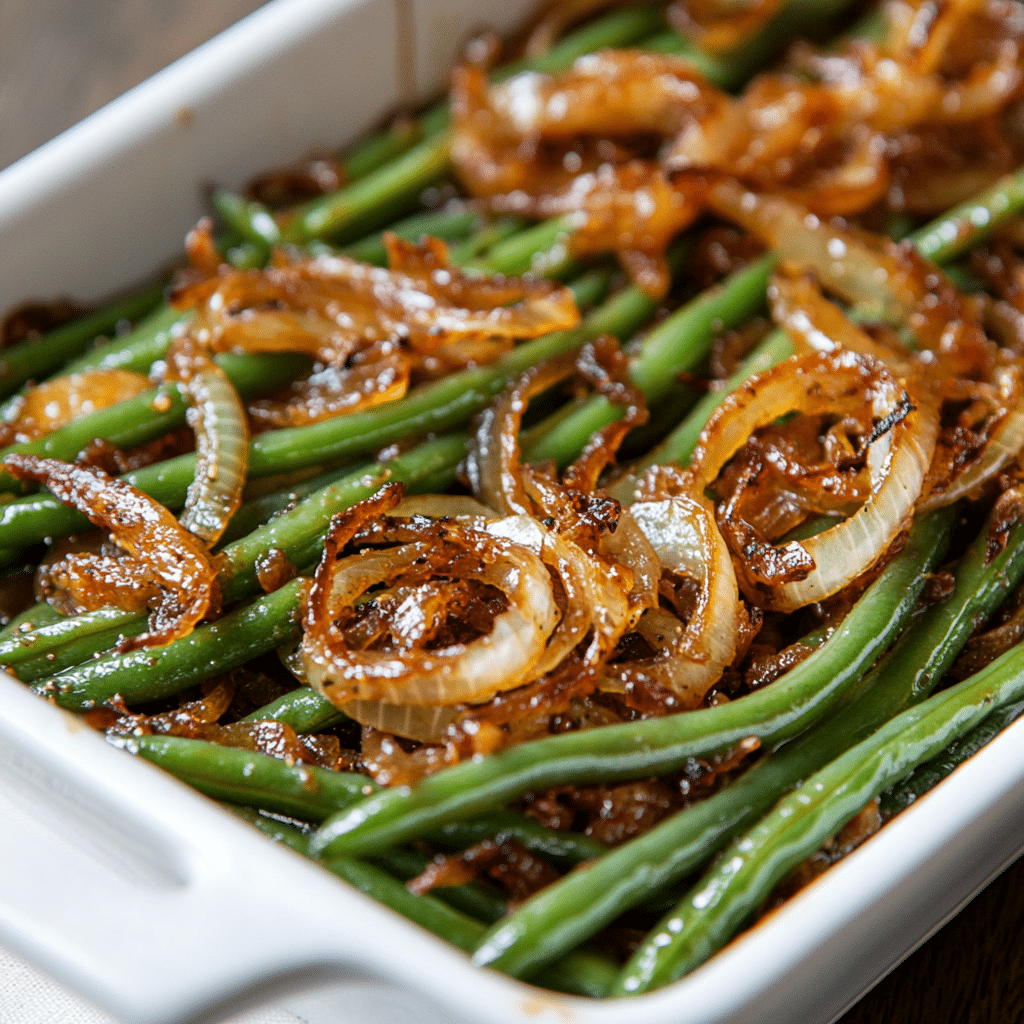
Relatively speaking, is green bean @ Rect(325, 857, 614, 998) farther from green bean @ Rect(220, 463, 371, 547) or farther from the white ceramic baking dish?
green bean @ Rect(220, 463, 371, 547)

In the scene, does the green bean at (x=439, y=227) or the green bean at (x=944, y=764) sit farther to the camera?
the green bean at (x=439, y=227)

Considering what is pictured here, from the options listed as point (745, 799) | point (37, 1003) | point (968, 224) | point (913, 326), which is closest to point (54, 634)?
point (37, 1003)

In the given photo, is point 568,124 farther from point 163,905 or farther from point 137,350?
point 163,905

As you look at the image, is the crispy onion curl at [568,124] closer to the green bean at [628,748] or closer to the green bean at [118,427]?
the green bean at [118,427]

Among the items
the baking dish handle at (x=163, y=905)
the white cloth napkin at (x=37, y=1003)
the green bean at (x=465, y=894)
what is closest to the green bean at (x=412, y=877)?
the green bean at (x=465, y=894)

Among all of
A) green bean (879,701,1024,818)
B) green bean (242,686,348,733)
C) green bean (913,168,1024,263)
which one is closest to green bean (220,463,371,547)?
green bean (242,686,348,733)
